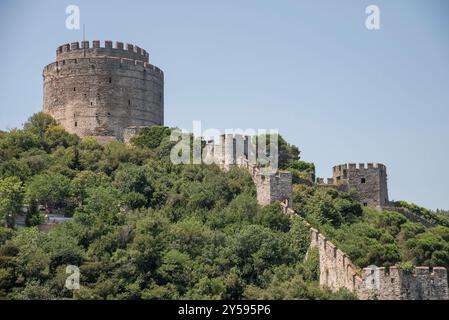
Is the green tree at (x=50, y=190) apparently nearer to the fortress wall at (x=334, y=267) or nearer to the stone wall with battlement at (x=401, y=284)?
the fortress wall at (x=334, y=267)

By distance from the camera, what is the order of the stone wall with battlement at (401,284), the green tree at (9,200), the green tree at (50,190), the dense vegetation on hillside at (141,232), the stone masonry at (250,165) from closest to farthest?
the stone wall with battlement at (401,284)
the dense vegetation on hillside at (141,232)
the green tree at (9,200)
the stone masonry at (250,165)
the green tree at (50,190)

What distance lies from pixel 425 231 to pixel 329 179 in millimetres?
5818

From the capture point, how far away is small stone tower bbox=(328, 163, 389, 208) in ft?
175

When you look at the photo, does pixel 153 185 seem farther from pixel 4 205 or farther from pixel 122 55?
pixel 122 55

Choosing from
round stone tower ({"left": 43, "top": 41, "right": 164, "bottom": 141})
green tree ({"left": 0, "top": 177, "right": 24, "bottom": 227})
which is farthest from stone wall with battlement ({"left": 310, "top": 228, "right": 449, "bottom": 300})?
round stone tower ({"left": 43, "top": 41, "right": 164, "bottom": 141})

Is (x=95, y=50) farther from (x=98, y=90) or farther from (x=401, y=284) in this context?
(x=401, y=284)

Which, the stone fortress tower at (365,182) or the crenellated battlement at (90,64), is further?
the crenellated battlement at (90,64)

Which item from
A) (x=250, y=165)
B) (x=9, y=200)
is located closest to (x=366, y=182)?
(x=250, y=165)

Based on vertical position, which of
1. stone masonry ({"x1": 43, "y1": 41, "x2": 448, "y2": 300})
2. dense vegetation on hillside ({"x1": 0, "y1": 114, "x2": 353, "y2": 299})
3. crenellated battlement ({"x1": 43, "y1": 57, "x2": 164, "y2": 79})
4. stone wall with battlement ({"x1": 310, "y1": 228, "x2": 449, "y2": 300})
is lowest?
stone wall with battlement ({"x1": 310, "y1": 228, "x2": 449, "y2": 300})

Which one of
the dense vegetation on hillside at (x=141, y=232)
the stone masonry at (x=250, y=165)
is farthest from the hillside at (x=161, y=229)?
the stone masonry at (x=250, y=165)

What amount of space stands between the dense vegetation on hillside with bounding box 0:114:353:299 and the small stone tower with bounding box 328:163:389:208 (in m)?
6.43

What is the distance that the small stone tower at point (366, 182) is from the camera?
53406 mm

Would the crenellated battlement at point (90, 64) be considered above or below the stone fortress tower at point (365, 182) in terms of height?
above

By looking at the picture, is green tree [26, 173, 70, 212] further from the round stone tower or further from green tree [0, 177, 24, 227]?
the round stone tower
